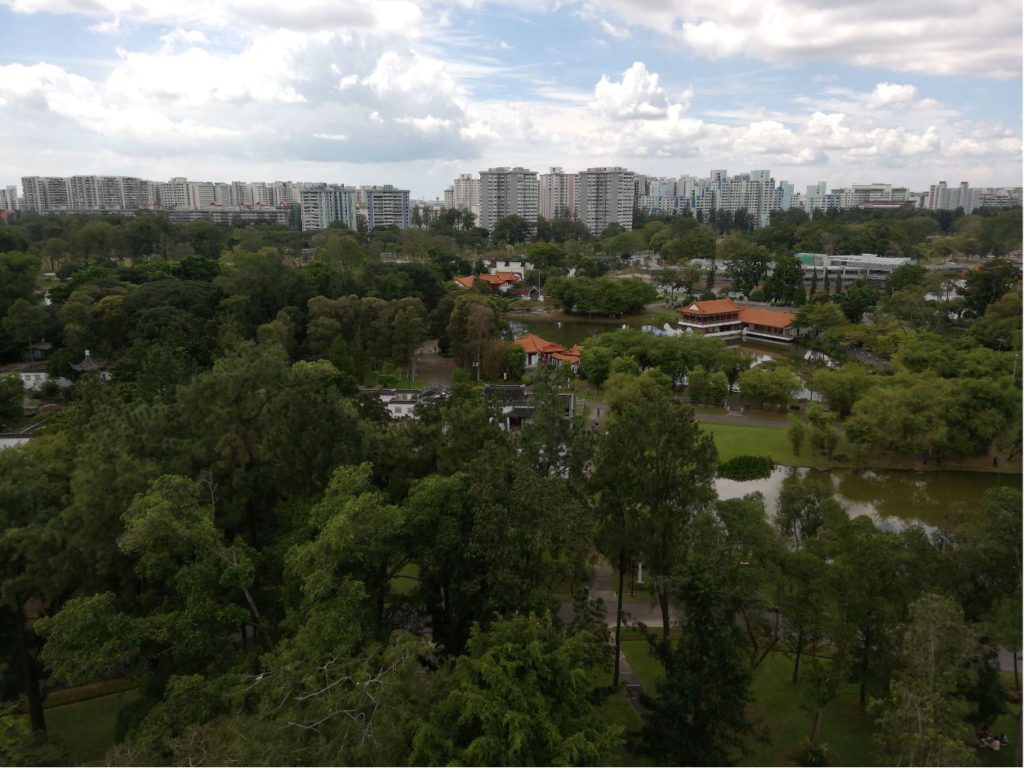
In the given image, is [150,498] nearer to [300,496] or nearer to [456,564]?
[300,496]

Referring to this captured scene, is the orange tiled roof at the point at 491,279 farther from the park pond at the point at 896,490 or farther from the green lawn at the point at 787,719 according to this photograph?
the green lawn at the point at 787,719

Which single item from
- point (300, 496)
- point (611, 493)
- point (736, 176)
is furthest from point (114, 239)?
point (736, 176)

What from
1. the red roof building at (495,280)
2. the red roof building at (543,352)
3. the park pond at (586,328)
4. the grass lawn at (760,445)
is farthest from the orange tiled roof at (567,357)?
the red roof building at (495,280)

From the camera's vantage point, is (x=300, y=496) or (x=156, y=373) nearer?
(x=300, y=496)

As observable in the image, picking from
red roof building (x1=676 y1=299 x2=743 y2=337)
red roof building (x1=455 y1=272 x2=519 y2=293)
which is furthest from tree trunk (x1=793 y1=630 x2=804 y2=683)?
red roof building (x1=455 y1=272 x2=519 y2=293)

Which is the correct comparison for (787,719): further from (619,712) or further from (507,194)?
(507,194)

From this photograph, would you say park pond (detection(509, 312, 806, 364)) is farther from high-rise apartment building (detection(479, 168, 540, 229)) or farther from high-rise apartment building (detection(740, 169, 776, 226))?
high-rise apartment building (detection(740, 169, 776, 226))

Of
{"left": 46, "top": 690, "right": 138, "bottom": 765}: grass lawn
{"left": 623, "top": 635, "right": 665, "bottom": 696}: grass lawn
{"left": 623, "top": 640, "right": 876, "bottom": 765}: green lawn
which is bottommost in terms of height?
{"left": 46, "top": 690, "right": 138, "bottom": 765}: grass lawn
